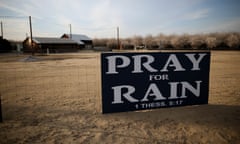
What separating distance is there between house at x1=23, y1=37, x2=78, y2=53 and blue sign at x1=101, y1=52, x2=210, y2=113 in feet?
120

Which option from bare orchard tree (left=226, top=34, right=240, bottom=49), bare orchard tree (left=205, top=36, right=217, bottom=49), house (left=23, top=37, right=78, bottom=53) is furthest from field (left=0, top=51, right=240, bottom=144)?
bare orchard tree (left=205, top=36, right=217, bottom=49)

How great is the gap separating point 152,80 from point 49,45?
1584 inches

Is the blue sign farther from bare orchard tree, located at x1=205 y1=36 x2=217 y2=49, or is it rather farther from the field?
bare orchard tree, located at x1=205 y1=36 x2=217 y2=49

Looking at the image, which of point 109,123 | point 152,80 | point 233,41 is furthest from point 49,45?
point 233,41

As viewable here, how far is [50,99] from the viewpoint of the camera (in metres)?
4.69

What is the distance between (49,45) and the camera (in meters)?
39.1

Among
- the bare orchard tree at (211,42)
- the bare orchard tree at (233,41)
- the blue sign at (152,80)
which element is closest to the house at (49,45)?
the bare orchard tree at (211,42)

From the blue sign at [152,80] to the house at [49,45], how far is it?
36.7 meters

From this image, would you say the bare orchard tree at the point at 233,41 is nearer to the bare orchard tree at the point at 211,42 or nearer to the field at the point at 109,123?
the bare orchard tree at the point at 211,42

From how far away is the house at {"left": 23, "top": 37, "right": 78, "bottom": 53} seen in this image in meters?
37.4

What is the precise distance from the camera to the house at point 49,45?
123 ft

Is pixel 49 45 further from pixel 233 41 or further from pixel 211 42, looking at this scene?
pixel 233 41

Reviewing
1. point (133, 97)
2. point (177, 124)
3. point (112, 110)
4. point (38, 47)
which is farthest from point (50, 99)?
point (38, 47)

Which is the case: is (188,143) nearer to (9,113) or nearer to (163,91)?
(163,91)
